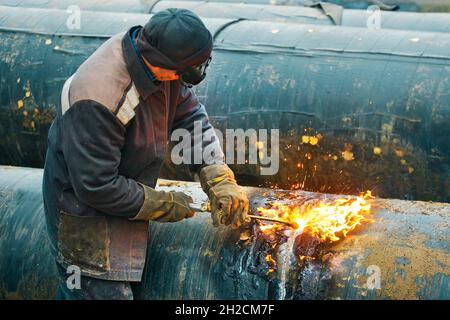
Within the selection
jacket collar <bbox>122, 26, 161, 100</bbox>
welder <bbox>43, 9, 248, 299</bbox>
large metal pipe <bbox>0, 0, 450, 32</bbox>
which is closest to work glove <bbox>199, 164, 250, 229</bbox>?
welder <bbox>43, 9, 248, 299</bbox>

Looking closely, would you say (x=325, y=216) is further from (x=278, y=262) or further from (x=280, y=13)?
(x=280, y=13)

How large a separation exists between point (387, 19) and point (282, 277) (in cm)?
396

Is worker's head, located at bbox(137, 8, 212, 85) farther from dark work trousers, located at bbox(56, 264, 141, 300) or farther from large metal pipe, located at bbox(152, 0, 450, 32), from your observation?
large metal pipe, located at bbox(152, 0, 450, 32)

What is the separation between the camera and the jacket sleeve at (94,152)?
2.64 m

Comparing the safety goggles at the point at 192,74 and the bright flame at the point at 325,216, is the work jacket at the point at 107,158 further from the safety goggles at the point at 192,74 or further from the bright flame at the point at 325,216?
the bright flame at the point at 325,216

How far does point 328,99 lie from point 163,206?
1.67m

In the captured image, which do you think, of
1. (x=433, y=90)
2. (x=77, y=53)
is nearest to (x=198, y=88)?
(x=77, y=53)

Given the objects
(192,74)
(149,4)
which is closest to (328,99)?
(192,74)

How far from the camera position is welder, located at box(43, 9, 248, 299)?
2656 millimetres

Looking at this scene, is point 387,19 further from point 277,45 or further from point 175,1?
point 277,45

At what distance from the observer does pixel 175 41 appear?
2.63 meters

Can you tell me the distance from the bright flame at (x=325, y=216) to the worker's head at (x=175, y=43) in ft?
2.64

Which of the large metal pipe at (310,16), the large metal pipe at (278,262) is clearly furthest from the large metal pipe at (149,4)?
the large metal pipe at (278,262)

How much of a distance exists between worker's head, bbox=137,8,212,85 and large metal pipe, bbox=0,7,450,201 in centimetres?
161
